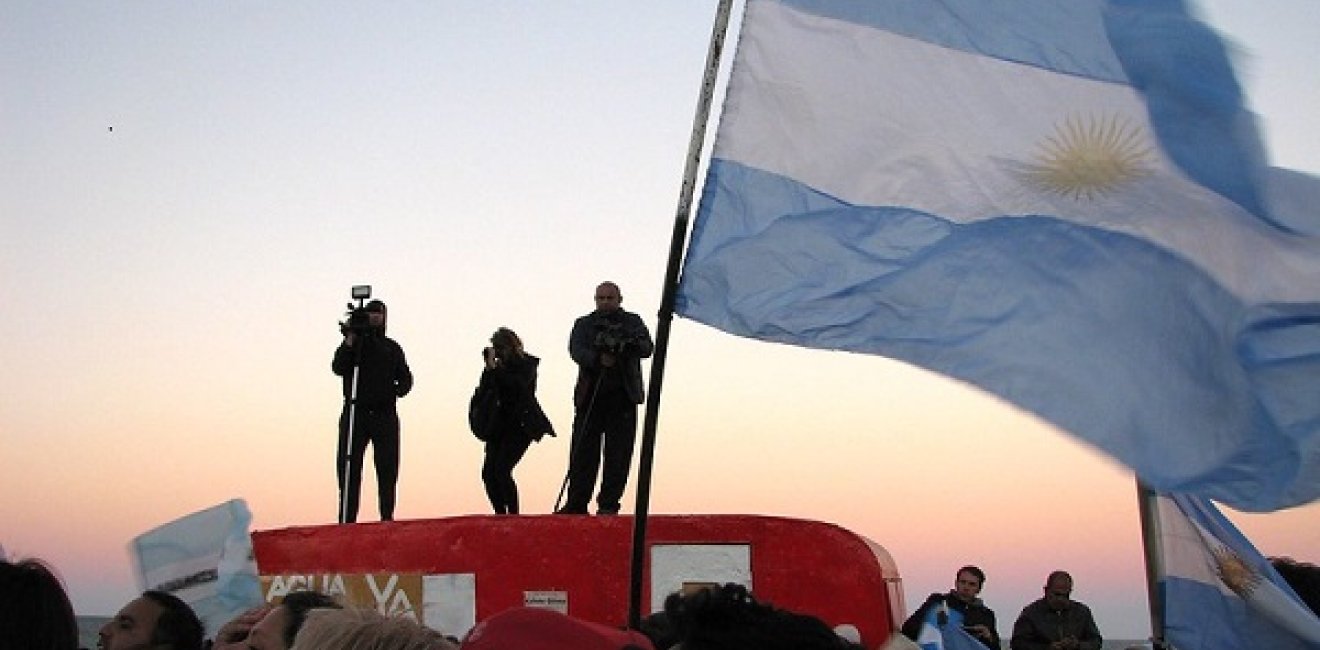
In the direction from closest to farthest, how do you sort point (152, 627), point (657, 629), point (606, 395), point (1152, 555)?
point (152, 627) → point (657, 629) → point (1152, 555) → point (606, 395)

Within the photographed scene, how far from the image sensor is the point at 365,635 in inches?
153

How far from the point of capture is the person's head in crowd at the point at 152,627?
5.48 meters

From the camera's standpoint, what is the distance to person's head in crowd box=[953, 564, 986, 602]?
11.1 metres

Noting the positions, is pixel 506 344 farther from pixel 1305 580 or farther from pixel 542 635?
pixel 542 635

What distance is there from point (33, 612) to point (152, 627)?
1.40m

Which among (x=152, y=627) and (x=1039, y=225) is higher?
(x=1039, y=225)

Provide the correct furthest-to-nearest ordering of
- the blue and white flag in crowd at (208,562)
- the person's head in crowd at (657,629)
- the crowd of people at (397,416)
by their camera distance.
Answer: the crowd of people at (397,416), the blue and white flag in crowd at (208,562), the person's head in crowd at (657,629)

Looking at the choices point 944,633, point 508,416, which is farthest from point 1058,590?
point 508,416

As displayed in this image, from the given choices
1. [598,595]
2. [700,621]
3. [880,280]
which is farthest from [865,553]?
[700,621]

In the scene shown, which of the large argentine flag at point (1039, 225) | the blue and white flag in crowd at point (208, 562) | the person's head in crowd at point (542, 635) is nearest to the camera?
the person's head in crowd at point (542, 635)

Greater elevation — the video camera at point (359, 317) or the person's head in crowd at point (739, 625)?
the video camera at point (359, 317)

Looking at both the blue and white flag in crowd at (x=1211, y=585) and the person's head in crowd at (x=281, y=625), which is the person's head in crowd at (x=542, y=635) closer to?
the person's head in crowd at (x=281, y=625)

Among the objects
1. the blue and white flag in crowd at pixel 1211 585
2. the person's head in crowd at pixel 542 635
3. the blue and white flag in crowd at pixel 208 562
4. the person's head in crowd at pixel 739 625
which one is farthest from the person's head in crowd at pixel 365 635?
the blue and white flag in crowd at pixel 1211 585

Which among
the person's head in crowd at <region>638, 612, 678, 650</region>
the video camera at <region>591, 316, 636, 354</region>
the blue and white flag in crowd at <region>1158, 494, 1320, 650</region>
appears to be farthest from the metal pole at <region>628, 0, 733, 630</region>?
the video camera at <region>591, 316, 636, 354</region>
